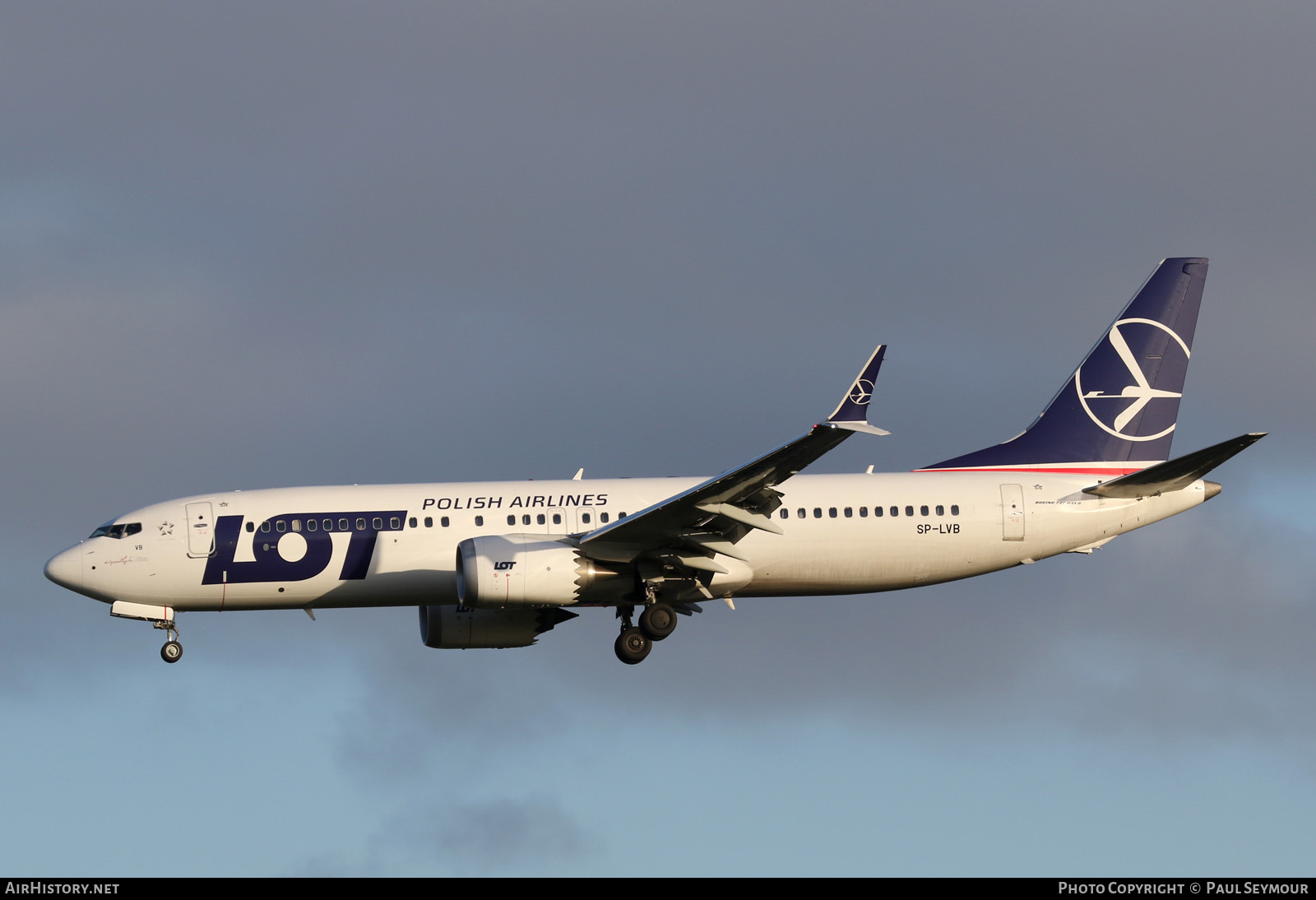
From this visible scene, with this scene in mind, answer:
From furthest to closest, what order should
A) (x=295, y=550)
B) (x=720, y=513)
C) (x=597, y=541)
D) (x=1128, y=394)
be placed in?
(x=1128, y=394) → (x=295, y=550) → (x=597, y=541) → (x=720, y=513)

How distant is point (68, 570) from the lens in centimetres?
3622

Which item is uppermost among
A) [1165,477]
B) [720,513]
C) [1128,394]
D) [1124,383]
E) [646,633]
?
[1124,383]

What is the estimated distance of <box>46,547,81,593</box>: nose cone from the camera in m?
36.2

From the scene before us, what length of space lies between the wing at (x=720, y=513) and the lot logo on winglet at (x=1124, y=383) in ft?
35.0

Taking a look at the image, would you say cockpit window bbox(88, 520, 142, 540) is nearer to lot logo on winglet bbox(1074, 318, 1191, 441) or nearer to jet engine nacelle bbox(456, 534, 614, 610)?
jet engine nacelle bbox(456, 534, 614, 610)

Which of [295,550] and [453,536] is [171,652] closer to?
[295,550]

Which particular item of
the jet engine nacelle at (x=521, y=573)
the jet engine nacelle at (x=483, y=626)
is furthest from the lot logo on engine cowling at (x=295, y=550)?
the jet engine nacelle at (x=483, y=626)

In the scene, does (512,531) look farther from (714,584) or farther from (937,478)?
(937,478)

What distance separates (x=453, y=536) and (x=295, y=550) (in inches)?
140

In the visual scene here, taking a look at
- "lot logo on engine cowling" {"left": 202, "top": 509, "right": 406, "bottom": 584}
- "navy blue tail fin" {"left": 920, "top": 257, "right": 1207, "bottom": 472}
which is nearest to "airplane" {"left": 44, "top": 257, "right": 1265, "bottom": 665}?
"lot logo on engine cowling" {"left": 202, "top": 509, "right": 406, "bottom": 584}

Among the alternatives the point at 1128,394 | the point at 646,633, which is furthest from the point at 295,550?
the point at 1128,394

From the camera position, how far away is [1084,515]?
122ft

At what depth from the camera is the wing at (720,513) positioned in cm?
3006
